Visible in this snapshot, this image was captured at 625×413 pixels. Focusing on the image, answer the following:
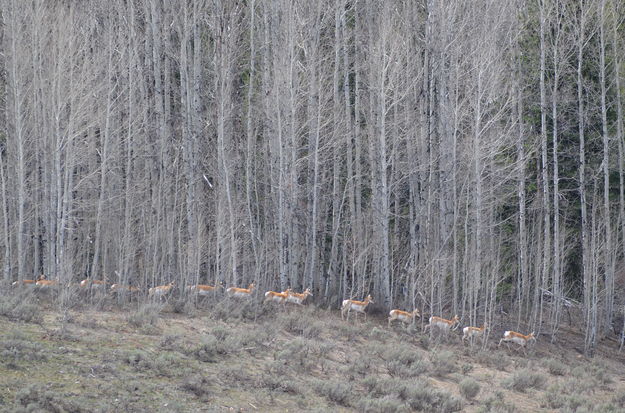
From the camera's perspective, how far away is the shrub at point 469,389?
47.8 ft

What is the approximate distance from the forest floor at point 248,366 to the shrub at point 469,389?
0.9 inches

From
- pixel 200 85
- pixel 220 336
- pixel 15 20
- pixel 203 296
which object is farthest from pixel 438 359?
pixel 15 20

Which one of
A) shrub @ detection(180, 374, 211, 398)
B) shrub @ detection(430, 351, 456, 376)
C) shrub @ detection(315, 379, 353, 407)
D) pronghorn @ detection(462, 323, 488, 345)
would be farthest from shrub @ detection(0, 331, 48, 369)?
pronghorn @ detection(462, 323, 488, 345)

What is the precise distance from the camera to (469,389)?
575 inches

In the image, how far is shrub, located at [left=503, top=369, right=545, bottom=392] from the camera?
16109 mm

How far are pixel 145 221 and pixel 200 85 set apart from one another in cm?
411

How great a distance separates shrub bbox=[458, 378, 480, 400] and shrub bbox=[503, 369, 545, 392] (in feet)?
5.15

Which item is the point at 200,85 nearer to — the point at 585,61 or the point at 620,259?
the point at 585,61

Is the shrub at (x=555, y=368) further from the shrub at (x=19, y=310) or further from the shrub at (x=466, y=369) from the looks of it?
the shrub at (x=19, y=310)

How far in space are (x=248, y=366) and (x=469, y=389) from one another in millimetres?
3882

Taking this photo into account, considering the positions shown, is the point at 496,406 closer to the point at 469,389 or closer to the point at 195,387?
the point at 469,389

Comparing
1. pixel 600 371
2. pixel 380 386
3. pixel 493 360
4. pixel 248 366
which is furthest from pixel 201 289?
pixel 600 371

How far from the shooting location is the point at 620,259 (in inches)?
1045

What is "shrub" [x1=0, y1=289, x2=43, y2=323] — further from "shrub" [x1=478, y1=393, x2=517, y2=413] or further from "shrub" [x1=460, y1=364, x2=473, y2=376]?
"shrub" [x1=460, y1=364, x2=473, y2=376]
